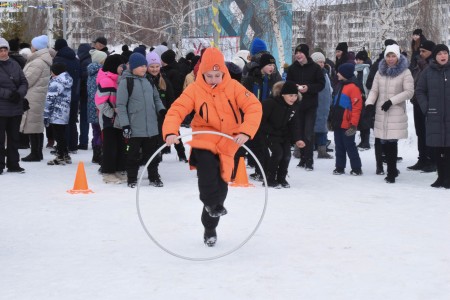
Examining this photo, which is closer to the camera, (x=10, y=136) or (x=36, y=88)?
(x=10, y=136)

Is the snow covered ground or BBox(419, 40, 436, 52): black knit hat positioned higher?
BBox(419, 40, 436, 52): black knit hat

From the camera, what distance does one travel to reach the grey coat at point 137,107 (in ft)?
33.9

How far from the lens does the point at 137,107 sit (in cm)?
1042

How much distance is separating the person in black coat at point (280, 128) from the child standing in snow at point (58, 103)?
387 cm

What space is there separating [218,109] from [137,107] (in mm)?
3960

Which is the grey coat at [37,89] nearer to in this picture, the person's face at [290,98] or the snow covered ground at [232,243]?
the snow covered ground at [232,243]

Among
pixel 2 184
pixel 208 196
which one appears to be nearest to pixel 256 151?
pixel 2 184

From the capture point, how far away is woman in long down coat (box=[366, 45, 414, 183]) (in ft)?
36.6

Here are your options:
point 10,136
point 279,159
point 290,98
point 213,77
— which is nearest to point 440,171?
point 279,159

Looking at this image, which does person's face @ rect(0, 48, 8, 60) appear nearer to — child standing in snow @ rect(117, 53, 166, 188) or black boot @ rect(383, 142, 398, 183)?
child standing in snow @ rect(117, 53, 166, 188)

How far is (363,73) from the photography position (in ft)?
56.2

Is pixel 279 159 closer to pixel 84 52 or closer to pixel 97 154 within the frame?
pixel 97 154

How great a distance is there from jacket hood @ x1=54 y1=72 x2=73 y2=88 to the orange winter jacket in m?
6.51

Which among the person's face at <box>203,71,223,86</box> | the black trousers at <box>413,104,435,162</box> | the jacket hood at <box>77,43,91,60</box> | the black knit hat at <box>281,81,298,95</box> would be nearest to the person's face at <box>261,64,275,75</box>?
→ the black knit hat at <box>281,81,298,95</box>
